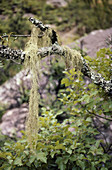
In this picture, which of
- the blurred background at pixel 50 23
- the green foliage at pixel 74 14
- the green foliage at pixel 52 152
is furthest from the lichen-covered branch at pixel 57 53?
the green foliage at pixel 74 14

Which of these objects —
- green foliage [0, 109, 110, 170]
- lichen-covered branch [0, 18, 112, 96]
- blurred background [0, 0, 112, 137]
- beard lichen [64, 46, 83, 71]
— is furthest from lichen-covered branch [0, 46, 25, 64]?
blurred background [0, 0, 112, 137]

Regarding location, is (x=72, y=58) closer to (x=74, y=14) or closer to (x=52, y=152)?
(x=52, y=152)

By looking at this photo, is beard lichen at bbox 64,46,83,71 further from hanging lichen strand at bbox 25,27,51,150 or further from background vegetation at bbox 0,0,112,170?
hanging lichen strand at bbox 25,27,51,150

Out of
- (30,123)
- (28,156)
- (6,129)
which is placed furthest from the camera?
(6,129)

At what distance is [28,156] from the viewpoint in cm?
158

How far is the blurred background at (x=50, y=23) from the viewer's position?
3710 millimetres


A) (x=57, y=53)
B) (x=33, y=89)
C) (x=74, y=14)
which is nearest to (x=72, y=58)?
(x=57, y=53)

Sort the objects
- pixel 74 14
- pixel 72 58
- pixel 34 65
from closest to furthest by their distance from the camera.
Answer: pixel 34 65
pixel 72 58
pixel 74 14

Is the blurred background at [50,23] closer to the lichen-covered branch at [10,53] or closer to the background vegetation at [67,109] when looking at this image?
the background vegetation at [67,109]

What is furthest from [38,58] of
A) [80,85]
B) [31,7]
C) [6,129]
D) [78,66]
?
[31,7]

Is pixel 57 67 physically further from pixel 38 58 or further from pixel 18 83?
pixel 38 58

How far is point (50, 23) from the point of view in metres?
5.94

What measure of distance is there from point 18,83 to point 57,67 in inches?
42.8

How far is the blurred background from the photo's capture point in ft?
12.2
